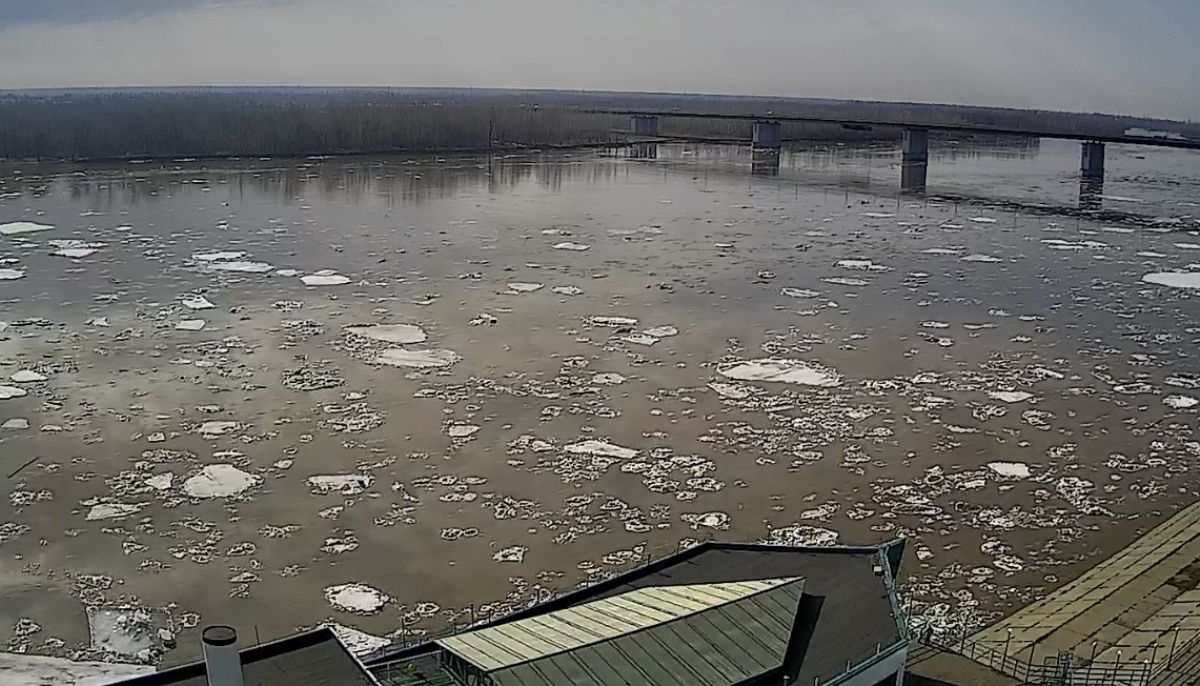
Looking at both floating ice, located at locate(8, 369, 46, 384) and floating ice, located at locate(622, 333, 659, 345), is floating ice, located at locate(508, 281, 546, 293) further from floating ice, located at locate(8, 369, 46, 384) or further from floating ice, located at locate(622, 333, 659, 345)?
floating ice, located at locate(8, 369, 46, 384)

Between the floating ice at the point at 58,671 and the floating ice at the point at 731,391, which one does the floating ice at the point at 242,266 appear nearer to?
the floating ice at the point at 731,391

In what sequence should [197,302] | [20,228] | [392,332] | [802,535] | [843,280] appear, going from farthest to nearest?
[20,228] < [843,280] < [197,302] < [392,332] < [802,535]

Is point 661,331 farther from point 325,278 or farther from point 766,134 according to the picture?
point 766,134

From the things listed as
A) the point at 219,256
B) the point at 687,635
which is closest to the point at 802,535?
the point at 687,635

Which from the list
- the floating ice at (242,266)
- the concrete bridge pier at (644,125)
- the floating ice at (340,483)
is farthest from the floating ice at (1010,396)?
the concrete bridge pier at (644,125)

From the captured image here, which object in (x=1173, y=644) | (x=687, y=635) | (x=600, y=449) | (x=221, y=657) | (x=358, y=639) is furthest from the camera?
(x=600, y=449)
